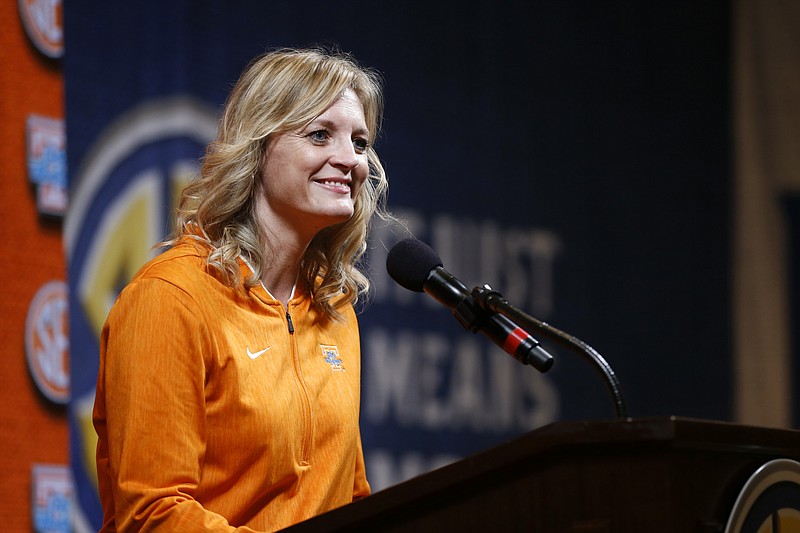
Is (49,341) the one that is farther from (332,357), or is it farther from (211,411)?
(211,411)

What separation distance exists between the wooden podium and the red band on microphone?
0.32 meters

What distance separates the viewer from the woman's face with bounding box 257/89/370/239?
2.06 metres

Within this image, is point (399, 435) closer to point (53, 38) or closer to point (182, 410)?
point (53, 38)

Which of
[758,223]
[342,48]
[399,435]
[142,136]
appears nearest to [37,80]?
[142,136]

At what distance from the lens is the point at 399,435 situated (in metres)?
4.03

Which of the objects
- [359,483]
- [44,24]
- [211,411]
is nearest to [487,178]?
[44,24]

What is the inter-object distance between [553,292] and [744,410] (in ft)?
4.21

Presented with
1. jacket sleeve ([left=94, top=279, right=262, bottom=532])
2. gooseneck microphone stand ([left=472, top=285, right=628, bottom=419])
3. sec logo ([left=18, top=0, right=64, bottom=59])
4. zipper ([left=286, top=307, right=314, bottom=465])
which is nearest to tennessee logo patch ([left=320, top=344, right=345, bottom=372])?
zipper ([left=286, top=307, right=314, bottom=465])

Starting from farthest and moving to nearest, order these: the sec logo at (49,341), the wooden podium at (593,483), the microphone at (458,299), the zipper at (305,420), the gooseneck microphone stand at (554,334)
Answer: the sec logo at (49,341)
the zipper at (305,420)
the microphone at (458,299)
the gooseneck microphone stand at (554,334)
the wooden podium at (593,483)

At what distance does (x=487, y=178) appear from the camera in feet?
14.7

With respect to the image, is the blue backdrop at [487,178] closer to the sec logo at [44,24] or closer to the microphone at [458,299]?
the sec logo at [44,24]

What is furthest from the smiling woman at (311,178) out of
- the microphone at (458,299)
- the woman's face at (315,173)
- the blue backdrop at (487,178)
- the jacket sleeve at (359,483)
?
the blue backdrop at (487,178)

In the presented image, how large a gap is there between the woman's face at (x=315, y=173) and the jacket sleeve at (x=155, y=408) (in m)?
0.31

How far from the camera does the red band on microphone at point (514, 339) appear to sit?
5.30 ft
